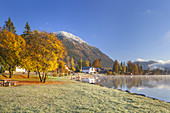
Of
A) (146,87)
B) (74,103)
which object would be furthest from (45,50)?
(146,87)

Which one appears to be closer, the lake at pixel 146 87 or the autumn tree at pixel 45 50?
the lake at pixel 146 87

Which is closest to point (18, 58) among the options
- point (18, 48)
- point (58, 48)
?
point (18, 48)

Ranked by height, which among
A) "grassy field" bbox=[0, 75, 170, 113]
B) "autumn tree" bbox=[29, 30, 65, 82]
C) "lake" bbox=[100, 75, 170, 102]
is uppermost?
"autumn tree" bbox=[29, 30, 65, 82]

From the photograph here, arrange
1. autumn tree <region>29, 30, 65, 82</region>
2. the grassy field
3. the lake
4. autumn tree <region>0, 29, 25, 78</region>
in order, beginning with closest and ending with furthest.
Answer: the grassy field
the lake
autumn tree <region>29, 30, 65, 82</region>
autumn tree <region>0, 29, 25, 78</region>

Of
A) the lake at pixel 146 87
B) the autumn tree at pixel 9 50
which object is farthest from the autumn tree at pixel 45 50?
the lake at pixel 146 87

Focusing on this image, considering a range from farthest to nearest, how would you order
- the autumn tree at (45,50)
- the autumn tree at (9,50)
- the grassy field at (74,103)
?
the autumn tree at (9,50) → the autumn tree at (45,50) → the grassy field at (74,103)

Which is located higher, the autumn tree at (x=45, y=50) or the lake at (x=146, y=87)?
the autumn tree at (x=45, y=50)

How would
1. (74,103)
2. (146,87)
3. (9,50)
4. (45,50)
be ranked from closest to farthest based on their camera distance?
(74,103), (45,50), (9,50), (146,87)

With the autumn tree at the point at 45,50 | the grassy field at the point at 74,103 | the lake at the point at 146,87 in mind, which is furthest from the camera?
the autumn tree at the point at 45,50

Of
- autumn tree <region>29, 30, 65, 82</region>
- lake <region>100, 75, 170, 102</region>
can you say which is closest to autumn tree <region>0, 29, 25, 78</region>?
autumn tree <region>29, 30, 65, 82</region>

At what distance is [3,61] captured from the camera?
28.9m

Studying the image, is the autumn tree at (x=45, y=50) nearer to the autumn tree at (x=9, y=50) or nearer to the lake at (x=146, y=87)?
the autumn tree at (x=9, y=50)

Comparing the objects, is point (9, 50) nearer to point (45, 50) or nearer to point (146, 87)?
point (45, 50)

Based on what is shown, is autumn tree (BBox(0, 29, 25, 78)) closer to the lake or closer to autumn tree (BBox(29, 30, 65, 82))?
autumn tree (BBox(29, 30, 65, 82))
